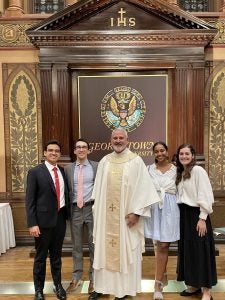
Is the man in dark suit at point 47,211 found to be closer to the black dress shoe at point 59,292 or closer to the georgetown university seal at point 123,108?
the black dress shoe at point 59,292

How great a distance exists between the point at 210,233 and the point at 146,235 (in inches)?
25.6

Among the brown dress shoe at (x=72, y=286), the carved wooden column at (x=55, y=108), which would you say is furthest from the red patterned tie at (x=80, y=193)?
the carved wooden column at (x=55, y=108)

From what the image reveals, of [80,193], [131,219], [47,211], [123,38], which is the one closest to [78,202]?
[80,193]

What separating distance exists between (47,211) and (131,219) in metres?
0.84

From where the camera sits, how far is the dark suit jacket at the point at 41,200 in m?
3.68

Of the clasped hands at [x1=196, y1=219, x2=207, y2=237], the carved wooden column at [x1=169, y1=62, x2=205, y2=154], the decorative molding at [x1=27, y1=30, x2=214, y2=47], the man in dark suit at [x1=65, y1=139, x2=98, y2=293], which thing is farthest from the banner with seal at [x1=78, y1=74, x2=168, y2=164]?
the clasped hands at [x1=196, y1=219, x2=207, y2=237]

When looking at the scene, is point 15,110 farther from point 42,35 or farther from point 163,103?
point 163,103

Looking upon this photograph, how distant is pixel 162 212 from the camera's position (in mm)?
3820

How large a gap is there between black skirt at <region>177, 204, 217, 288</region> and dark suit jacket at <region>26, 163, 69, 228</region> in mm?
1317

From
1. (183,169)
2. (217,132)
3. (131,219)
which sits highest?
(217,132)

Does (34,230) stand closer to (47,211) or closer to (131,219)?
(47,211)

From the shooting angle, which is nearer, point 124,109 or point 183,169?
point 183,169

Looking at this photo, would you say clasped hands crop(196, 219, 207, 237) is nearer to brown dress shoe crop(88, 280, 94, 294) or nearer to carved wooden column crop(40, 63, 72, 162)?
brown dress shoe crop(88, 280, 94, 294)

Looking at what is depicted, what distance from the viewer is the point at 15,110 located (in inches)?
243
